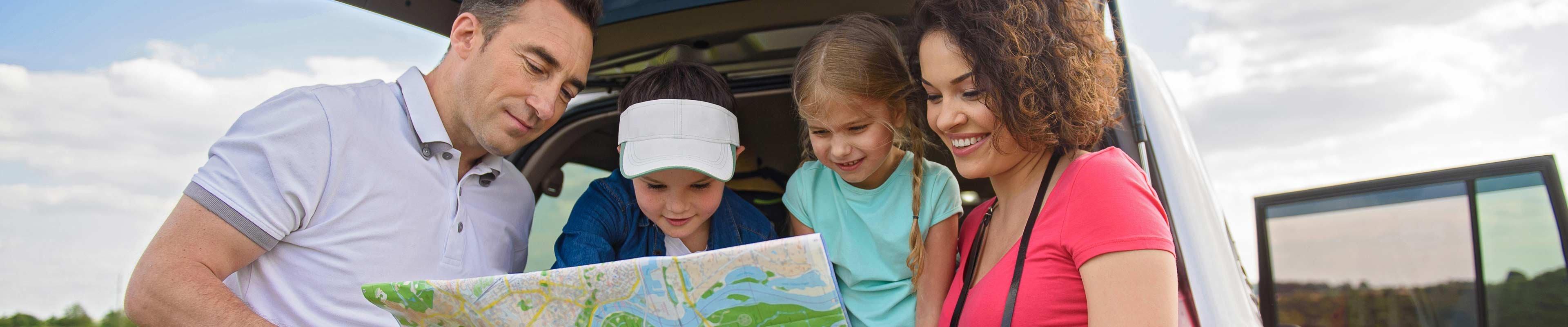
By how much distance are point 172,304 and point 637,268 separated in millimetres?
852

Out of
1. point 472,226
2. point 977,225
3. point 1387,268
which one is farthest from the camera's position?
point 1387,268

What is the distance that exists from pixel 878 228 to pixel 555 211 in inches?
57.9

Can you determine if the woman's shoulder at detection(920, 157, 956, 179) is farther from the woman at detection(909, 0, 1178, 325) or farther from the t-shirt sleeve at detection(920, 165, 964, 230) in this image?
the woman at detection(909, 0, 1178, 325)

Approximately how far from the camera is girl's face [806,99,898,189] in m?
1.69

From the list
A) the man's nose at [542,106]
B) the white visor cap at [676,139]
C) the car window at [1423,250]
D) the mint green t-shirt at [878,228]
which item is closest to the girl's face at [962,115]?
the mint green t-shirt at [878,228]

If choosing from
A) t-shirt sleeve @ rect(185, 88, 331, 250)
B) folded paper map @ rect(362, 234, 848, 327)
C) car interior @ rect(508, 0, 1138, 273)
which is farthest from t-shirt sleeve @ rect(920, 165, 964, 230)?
t-shirt sleeve @ rect(185, 88, 331, 250)

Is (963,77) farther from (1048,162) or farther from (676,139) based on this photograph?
(676,139)

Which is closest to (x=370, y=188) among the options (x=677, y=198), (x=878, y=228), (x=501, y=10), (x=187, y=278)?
(x=187, y=278)

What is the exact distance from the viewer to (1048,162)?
1327mm

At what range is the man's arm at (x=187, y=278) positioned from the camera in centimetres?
133

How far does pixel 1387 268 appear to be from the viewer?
273 cm

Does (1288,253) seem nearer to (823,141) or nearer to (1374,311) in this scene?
(1374,311)

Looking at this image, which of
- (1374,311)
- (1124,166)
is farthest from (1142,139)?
(1374,311)

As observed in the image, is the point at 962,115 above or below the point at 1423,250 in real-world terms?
below
